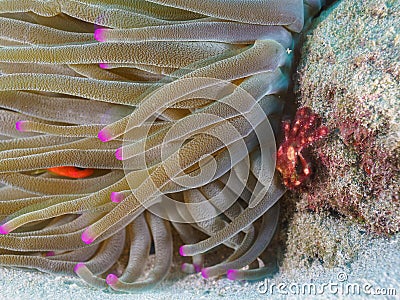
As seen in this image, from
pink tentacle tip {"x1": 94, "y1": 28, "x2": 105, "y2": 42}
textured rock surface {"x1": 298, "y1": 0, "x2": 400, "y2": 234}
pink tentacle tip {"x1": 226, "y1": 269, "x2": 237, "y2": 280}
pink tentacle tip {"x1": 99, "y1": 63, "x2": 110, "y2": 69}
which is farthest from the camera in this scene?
pink tentacle tip {"x1": 226, "y1": 269, "x2": 237, "y2": 280}

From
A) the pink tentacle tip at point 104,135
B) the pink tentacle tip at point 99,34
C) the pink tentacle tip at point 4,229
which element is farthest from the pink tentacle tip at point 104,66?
the pink tentacle tip at point 4,229

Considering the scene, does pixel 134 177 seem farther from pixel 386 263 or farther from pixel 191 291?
pixel 386 263

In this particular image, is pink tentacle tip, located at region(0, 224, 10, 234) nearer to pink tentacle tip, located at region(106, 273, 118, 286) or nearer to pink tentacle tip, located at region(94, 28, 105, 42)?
pink tentacle tip, located at region(106, 273, 118, 286)

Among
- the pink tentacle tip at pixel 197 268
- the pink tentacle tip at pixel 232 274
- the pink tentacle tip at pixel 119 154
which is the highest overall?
the pink tentacle tip at pixel 119 154

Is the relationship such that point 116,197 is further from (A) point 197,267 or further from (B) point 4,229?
(A) point 197,267

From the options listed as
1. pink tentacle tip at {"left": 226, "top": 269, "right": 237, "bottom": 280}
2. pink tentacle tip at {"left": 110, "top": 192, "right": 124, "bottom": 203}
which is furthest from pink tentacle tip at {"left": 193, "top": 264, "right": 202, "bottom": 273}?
pink tentacle tip at {"left": 110, "top": 192, "right": 124, "bottom": 203}

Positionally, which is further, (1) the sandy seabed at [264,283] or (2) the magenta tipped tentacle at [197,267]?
(2) the magenta tipped tentacle at [197,267]

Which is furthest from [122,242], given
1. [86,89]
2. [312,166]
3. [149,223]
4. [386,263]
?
[386,263]

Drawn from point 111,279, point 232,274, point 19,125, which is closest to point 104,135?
point 19,125

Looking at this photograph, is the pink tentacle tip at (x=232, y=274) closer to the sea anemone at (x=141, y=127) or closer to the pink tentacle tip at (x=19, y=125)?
the sea anemone at (x=141, y=127)
